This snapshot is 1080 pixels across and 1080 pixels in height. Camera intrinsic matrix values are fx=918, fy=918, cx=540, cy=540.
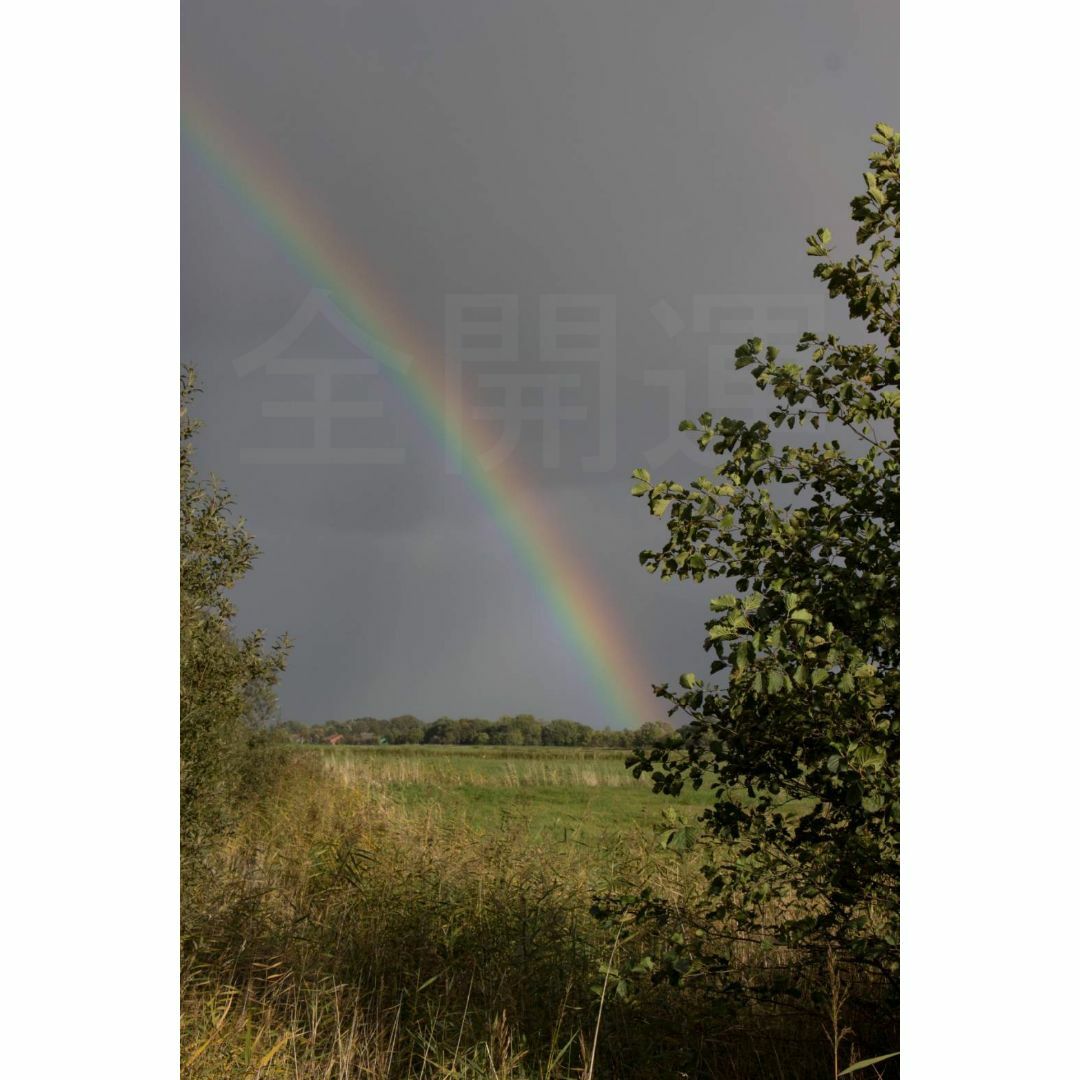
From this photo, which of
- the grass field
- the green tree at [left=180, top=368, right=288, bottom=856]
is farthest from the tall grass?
the grass field

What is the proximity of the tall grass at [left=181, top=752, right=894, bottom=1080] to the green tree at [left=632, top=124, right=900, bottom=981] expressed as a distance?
0.68 m

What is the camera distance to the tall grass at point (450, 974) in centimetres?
388

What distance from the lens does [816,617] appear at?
2.81 m

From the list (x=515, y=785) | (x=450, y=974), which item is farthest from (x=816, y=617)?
(x=515, y=785)

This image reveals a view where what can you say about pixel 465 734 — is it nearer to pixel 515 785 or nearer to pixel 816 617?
pixel 515 785

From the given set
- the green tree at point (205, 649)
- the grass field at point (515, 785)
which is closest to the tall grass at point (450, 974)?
the green tree at point (205, 649)

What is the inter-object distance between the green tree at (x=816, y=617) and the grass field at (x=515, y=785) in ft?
16.0

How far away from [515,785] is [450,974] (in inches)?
238

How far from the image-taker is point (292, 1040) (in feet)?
12.7
